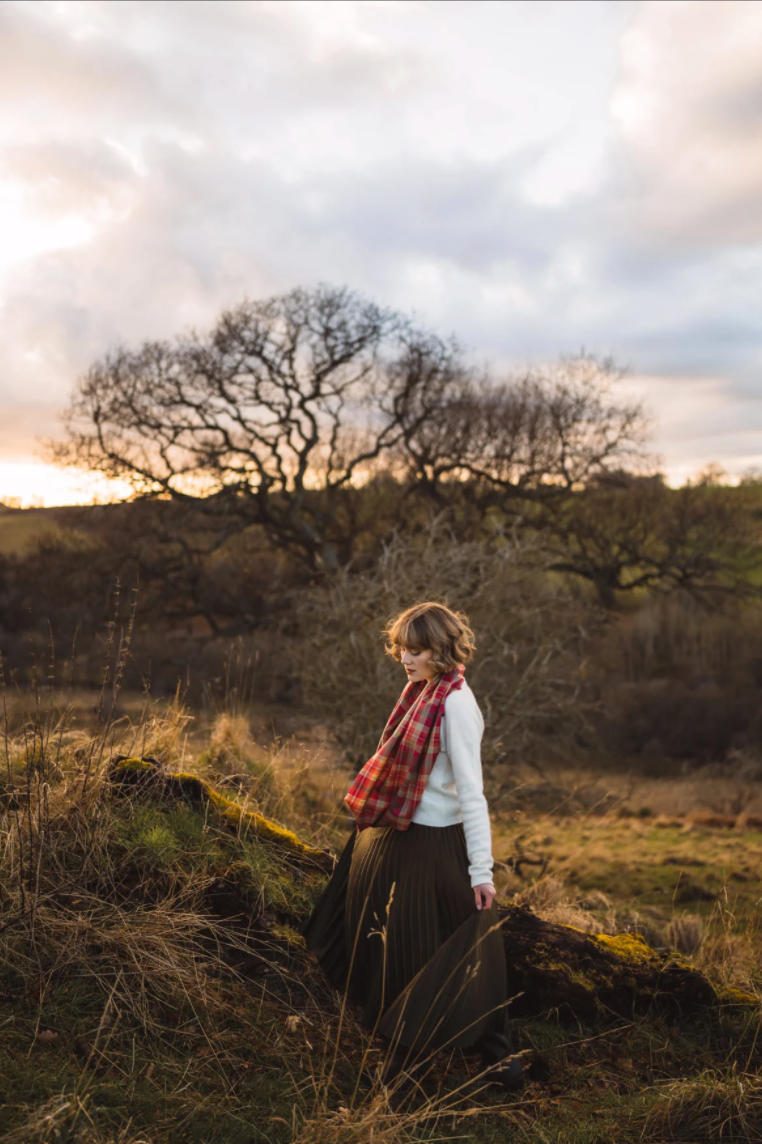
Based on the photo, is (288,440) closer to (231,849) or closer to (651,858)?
(651,858)

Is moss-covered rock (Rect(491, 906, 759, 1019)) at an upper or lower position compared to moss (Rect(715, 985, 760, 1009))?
upper

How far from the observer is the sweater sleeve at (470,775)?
10.8 ft

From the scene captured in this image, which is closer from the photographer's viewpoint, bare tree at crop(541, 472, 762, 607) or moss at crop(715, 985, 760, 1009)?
moss at crop(715, 985, 760, 1009)

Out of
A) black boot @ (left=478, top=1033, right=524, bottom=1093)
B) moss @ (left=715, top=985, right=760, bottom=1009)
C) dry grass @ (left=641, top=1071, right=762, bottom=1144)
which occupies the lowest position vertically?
moss @ (left=715, top=985, right=760, bottom=1009)

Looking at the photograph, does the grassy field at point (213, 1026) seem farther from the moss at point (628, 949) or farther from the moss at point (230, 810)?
the moss at point (628, 949)

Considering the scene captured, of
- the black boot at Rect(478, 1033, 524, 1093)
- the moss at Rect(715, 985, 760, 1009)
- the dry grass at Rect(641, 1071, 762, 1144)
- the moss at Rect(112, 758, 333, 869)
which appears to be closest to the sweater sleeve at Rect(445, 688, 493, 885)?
the black boot at Rect(478, 1033, 524, 1093)

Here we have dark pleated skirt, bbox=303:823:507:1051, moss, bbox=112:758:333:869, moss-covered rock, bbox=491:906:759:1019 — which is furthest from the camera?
moss, bbox=112:758:333:869

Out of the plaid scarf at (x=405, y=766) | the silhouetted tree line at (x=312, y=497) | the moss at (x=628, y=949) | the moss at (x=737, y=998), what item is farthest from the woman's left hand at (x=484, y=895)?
the silhouetted tree line at (x=312, y=497)

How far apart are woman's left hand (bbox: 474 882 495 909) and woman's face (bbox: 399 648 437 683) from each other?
0.88m

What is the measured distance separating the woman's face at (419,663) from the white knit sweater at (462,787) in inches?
6.3

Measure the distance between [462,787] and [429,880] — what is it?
1.45 ft

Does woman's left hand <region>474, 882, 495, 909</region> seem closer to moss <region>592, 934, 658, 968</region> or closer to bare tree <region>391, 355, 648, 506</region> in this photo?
moss <region>592, 934, 658, 968</region>

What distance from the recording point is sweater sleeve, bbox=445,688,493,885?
329 cm

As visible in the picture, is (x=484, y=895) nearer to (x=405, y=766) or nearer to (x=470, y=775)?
(x=470, y=775)
